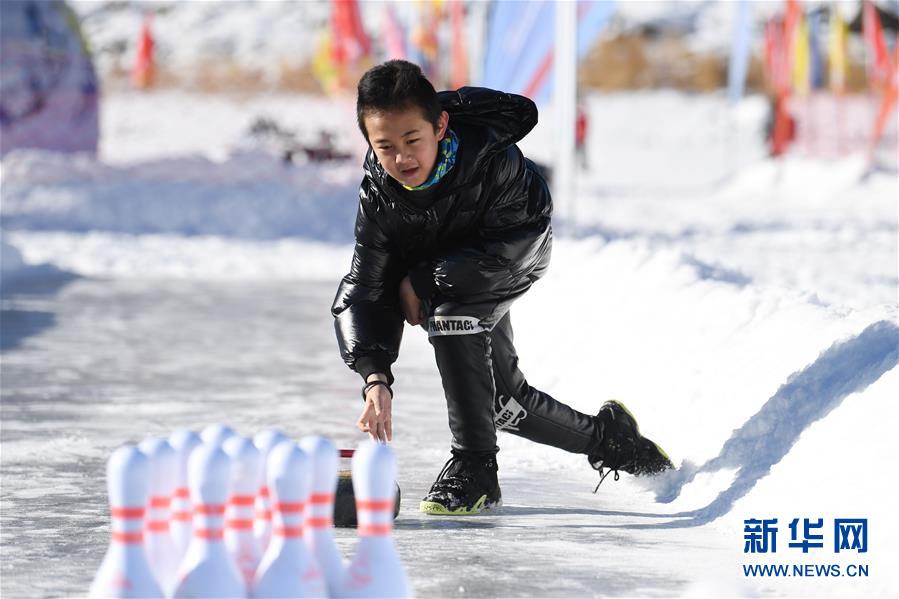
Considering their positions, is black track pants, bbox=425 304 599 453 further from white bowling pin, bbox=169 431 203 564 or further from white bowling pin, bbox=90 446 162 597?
white bowling pin, bbox=90 446 162 597

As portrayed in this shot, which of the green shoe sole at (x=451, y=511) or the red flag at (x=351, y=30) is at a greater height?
the red flag at (x=351, y=30)

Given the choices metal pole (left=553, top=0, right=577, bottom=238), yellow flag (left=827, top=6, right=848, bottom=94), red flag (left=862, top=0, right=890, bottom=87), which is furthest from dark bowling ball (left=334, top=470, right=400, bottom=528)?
yellow flag (left=827, top=6, right=848, bottom=94)

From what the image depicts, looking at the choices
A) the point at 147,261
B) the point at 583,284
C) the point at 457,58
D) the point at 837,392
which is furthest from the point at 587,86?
the point at 837,392

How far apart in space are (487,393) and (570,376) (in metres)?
2.26

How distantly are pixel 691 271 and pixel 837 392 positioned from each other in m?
2.83

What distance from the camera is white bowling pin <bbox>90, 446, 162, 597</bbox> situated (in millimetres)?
2531

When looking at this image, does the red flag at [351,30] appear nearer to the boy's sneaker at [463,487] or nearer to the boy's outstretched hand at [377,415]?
the boy's sneaker at [463,487]

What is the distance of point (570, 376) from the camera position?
A: 6094 millimetres

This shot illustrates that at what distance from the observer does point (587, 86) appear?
58938 mm

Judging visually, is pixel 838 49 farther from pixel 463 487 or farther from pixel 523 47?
pixel 463 487

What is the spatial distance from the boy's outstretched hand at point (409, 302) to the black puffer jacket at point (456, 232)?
0.08 feet

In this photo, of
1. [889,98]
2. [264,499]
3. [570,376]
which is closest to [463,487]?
[264,499]

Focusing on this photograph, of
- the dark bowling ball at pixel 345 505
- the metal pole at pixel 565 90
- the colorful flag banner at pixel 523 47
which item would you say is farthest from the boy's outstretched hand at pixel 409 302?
the colorful flag banner at pixel 523 47

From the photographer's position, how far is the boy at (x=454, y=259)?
139 inches
